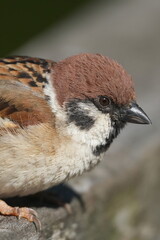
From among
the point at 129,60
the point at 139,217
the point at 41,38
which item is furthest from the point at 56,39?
the point at 139,217

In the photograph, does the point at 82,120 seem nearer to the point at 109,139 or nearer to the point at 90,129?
the point at 90,129

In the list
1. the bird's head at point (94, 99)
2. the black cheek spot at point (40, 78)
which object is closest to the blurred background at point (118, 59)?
the bird's head at point (94, 99)

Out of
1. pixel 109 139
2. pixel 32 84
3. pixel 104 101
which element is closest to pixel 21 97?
pixel 32 84

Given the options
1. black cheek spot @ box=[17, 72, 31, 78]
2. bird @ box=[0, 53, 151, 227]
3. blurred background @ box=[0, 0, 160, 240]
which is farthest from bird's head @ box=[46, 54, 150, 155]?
blurred background @ box=[0, 0, 160, 240]

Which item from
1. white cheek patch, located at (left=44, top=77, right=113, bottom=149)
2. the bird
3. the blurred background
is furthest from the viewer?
the blurred background

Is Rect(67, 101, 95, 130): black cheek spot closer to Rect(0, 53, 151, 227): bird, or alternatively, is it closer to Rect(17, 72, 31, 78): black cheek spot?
Rect(0, 53, 151, 227): bird

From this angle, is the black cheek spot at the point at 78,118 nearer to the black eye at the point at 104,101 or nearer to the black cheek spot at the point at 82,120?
the black cheek spot at the point at 82,120

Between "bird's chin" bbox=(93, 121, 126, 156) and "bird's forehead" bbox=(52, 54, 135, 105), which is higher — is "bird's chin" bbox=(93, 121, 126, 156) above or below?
below

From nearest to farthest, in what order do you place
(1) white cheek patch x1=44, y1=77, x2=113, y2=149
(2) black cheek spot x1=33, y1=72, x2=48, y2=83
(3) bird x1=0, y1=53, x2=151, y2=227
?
(3) bird x1=0, y1=53, x2=151, y2=227
(1) white cheek patch x1=44, y1=77, x2=113, y2=149
(2) black cheek spot x1=33, y1=72, x2=48, y2=83
